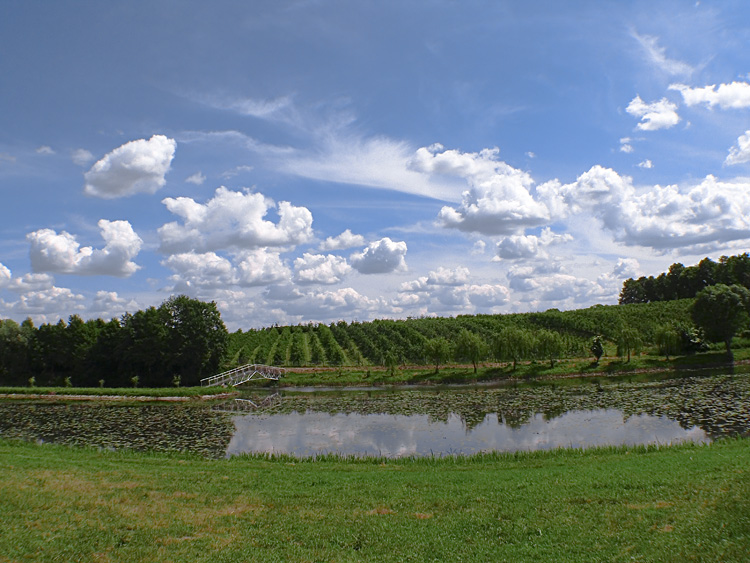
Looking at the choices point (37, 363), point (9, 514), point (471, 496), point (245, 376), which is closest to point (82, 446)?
point (9, 514)

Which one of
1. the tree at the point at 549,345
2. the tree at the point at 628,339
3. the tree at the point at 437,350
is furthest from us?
the tree at the point at 437,350

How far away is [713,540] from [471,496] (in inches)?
206

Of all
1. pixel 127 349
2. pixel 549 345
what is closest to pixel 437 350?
pixel 549 345

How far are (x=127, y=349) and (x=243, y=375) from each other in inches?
578

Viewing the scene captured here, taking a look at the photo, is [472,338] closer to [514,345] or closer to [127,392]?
[514,345]

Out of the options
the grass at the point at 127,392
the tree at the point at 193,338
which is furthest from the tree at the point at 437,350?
the tree at the point at 193,338

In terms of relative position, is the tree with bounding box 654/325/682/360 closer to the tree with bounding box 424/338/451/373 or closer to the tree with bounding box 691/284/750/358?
the tree with bounding box 691/284/750/358

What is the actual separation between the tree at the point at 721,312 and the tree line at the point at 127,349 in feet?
173

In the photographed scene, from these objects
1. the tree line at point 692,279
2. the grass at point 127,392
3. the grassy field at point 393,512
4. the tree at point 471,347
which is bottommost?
the grass at point 127,392

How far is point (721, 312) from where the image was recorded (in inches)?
1810

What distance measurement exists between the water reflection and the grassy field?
4.91 m

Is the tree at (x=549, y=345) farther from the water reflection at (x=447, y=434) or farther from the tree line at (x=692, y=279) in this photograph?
the tree line at (x=692, y=279)

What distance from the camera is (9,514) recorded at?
973cm

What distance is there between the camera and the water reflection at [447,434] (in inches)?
802
